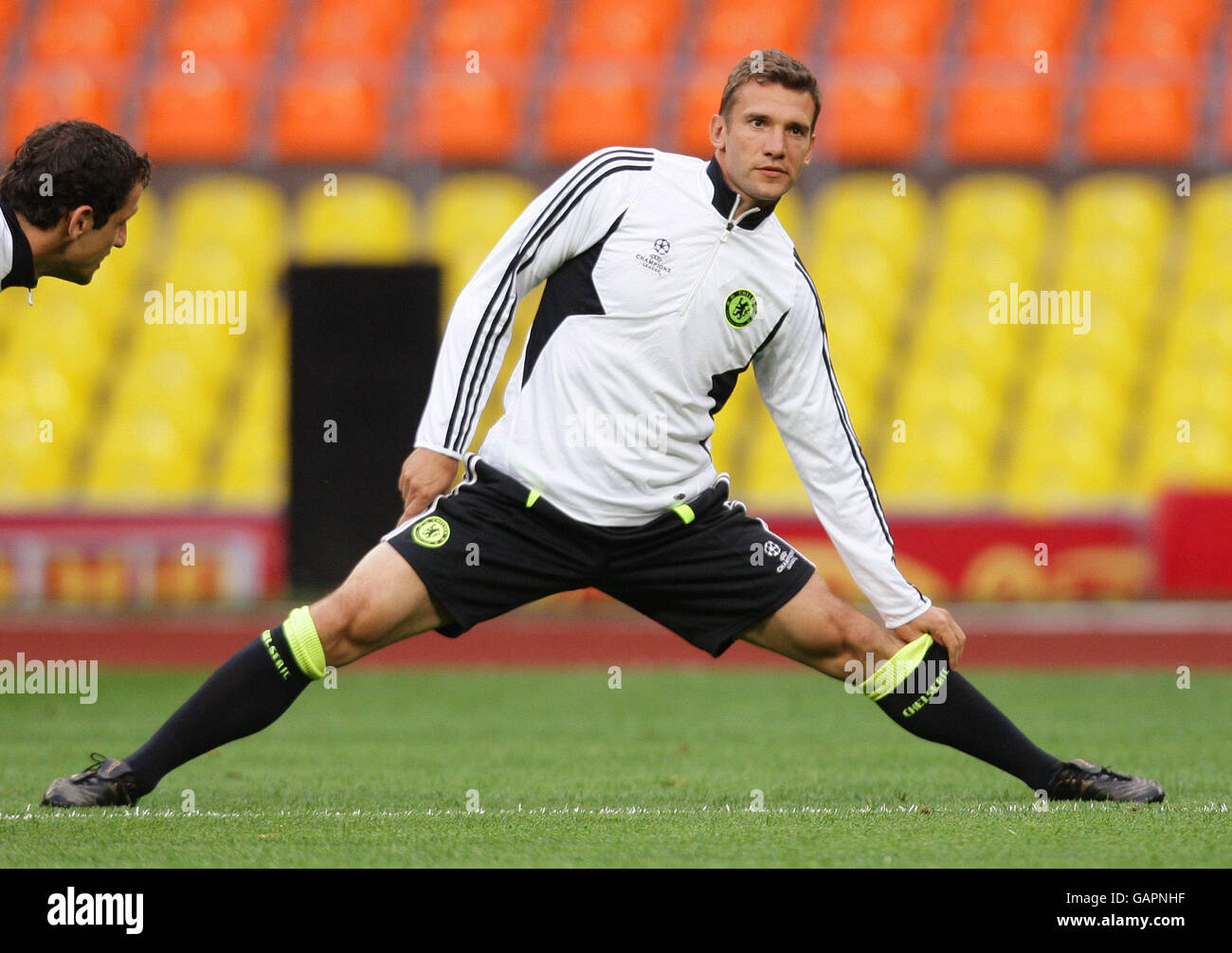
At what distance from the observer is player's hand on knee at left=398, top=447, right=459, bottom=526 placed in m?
4.21

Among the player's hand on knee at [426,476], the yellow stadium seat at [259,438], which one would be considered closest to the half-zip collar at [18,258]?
the player's hand on knee at [426,476]

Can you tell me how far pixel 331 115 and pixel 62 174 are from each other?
32.8ft

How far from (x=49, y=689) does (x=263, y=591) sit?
1599 mm

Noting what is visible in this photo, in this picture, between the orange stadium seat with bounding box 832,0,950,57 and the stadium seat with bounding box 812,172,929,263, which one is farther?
the orange stadium seat with bounding box 832,0,950,57

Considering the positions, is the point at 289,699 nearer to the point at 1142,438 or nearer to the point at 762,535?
the point at 762,535

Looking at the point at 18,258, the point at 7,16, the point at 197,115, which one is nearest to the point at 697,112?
the point at 197,115

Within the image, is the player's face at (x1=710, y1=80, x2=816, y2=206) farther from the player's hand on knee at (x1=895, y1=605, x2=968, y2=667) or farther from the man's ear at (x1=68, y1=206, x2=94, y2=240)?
the man's ear at (x1=68, y1=206, x2=94, y2=240)

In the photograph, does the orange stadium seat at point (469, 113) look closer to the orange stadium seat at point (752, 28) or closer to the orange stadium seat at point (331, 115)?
the orange stadium seat at point (331, 115)

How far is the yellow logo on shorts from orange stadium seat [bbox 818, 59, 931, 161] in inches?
360

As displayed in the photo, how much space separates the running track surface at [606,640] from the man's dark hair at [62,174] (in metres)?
5.35

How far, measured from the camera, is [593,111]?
13.7 meters

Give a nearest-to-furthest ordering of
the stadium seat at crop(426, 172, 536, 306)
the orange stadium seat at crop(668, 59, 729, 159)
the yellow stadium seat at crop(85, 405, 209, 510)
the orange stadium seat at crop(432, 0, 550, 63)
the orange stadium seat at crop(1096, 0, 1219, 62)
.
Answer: the yellow stadium seat at crop(85, 405, 209, 510)
the stadium seat at crop(426, 172, 536, 306)
the orange stadium seat at crop(668, 59, 729, 159)
the orange stadium seat at crop(1096, 0, 1219, 62)
the orange stadium seat at crop(432, 0, 550, 63)

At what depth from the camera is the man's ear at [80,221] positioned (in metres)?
4.10

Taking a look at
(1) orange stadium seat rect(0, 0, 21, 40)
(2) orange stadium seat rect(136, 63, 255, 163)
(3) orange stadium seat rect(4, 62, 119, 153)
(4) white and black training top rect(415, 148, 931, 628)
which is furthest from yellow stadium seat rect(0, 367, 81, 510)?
(4) white and black training top rect(415, 148, 931, 628)
